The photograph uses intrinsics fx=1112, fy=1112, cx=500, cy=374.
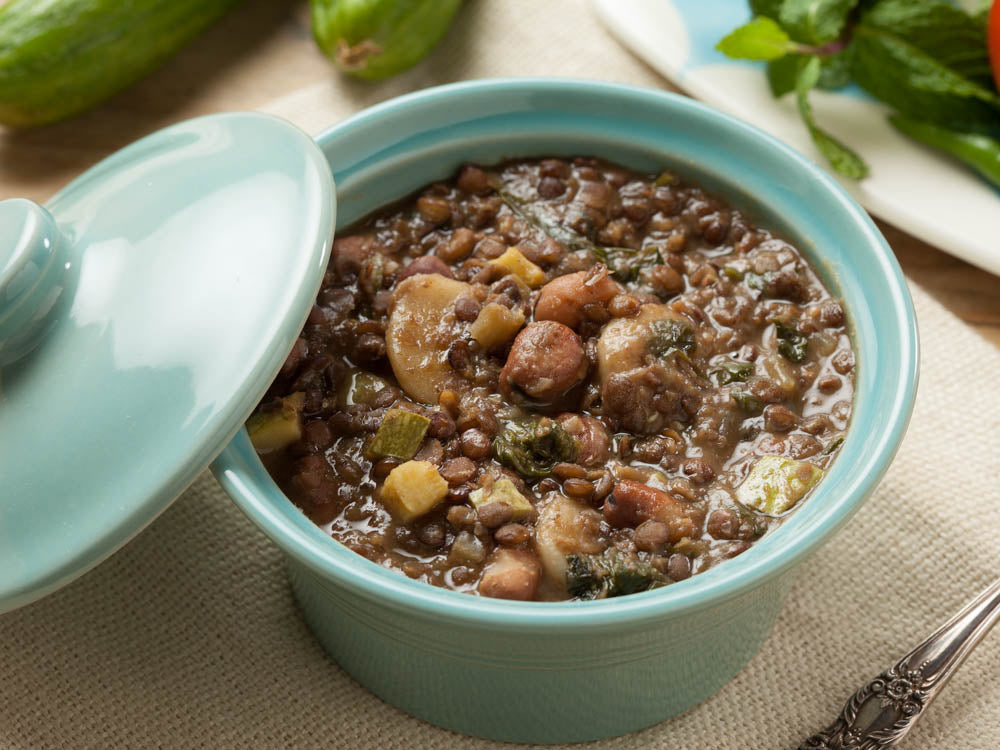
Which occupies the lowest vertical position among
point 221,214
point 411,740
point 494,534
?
point 411,740

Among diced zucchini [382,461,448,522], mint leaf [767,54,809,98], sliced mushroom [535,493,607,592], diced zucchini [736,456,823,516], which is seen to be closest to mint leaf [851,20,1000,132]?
mint leaf [767,54,809,98]

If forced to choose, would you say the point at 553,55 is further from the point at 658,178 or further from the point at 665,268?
the point at 665,268

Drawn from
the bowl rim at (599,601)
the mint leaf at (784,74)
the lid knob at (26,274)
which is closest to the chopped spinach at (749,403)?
the bowl rim at (599,601)

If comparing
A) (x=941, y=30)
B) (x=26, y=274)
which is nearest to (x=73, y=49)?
(x=26, y=274)

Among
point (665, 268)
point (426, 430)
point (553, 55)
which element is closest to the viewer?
point (426, 430)

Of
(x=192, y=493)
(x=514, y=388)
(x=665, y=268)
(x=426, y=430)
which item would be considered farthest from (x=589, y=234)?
(x=192, y=493)

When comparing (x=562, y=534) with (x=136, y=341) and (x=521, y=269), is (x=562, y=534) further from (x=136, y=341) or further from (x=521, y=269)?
(x=136, y=341)
